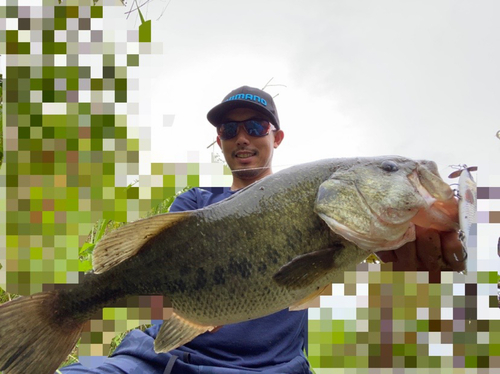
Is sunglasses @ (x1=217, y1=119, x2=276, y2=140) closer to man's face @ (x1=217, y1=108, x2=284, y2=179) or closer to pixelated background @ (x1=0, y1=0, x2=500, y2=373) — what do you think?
man's face @ (x1=217, y1=108, x2=284, y2=179)

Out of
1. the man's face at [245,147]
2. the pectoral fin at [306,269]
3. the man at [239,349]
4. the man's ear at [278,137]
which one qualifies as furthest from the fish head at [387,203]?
the man's ear at [278,137]

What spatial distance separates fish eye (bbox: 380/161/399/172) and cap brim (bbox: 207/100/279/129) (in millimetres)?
1806

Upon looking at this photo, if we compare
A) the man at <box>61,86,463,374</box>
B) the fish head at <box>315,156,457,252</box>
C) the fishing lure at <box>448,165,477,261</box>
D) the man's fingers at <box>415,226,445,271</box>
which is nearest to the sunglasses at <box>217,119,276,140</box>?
the man at <box>61,86,463,374</box>

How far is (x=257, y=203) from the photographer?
5.51 ft

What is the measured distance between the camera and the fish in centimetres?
157

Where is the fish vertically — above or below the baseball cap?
below

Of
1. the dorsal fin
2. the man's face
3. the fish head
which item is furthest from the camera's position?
the man's face

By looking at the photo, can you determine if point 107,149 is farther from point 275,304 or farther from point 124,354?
point 124,354

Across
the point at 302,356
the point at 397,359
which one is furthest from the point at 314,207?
the point at 302,356

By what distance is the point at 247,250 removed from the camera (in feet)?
5.30

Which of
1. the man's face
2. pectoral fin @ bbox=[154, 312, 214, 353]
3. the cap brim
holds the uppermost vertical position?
the cap brim

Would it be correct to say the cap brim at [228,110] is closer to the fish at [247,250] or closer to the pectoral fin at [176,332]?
the fish at [247,250]

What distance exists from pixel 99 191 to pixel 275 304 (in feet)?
3.15

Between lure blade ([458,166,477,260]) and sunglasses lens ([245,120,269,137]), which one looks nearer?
lure blade ([458,166,477,260])
